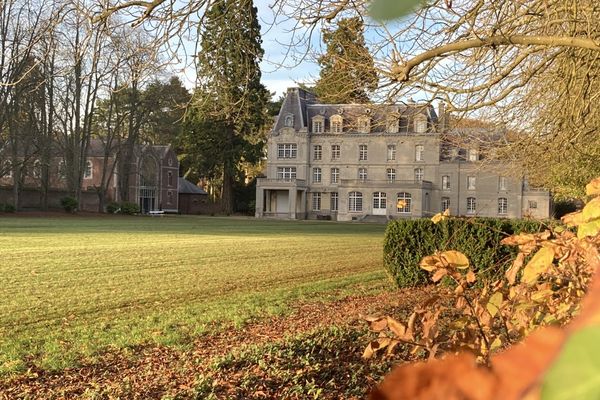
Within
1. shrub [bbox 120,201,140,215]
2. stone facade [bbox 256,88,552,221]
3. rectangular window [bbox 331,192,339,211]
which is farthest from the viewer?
rectangular window [bbox 331,192,339,211]

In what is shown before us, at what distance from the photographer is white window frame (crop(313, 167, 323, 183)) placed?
5953 cm

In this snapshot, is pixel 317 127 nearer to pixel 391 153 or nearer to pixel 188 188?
pixel 391 153

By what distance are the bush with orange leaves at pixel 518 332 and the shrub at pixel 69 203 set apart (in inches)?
1805

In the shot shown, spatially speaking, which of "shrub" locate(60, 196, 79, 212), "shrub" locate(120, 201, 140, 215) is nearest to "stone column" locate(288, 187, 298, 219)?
"shrub" locate(120, 201, 140, 215)

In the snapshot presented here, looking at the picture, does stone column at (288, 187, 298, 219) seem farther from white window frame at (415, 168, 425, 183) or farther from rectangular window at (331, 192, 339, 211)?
white window frame at (415, 168, 425, 183)

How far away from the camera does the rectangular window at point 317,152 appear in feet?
191

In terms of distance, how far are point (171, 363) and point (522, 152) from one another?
7561 mm

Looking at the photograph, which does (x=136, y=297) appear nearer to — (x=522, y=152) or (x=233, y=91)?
(x=233, y=91)

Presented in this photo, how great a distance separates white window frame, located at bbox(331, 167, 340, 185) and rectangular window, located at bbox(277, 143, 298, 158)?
13.9ft

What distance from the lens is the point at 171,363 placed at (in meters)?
→ 6.07

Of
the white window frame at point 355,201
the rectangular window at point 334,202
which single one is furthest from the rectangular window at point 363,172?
the rectangular window at point 334,202

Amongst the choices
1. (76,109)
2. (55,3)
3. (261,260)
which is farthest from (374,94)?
(76,109)

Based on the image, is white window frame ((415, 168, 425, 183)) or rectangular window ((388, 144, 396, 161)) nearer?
rectangular window ((388, 144, 396, 161))

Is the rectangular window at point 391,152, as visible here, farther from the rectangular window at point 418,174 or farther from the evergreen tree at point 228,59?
the evergreen tree at point 228,59
